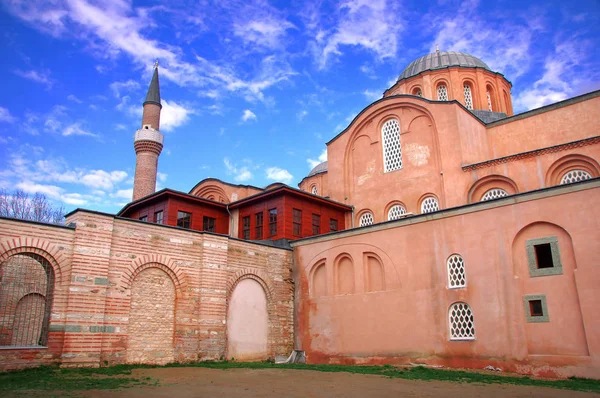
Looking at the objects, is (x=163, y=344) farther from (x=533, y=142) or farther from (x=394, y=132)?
(x=533, y=142)

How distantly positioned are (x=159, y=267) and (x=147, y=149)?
605 inches

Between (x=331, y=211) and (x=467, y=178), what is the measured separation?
5.75 m

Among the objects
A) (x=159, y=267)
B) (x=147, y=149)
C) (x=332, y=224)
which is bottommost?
(x=159, y=267)

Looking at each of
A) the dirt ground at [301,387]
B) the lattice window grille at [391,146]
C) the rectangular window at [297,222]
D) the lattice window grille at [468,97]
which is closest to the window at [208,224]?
the rectangular window at [297,222]

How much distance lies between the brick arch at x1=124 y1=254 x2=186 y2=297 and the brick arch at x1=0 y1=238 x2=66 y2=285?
1.77m

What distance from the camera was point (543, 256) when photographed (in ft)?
40.1

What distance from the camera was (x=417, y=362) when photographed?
13.5 m

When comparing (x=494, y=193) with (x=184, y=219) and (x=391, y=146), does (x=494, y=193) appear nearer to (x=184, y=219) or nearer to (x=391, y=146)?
(x=391, y=146)

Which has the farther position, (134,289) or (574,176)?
(574,176)

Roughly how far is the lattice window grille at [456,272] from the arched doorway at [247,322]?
644cm

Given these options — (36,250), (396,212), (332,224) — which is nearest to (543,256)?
(396,212)

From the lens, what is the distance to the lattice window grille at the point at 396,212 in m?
19.3

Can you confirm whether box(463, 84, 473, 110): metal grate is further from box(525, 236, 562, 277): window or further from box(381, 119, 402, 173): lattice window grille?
box(525, 236, 562, 277): window

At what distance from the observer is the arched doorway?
50.9 feet
